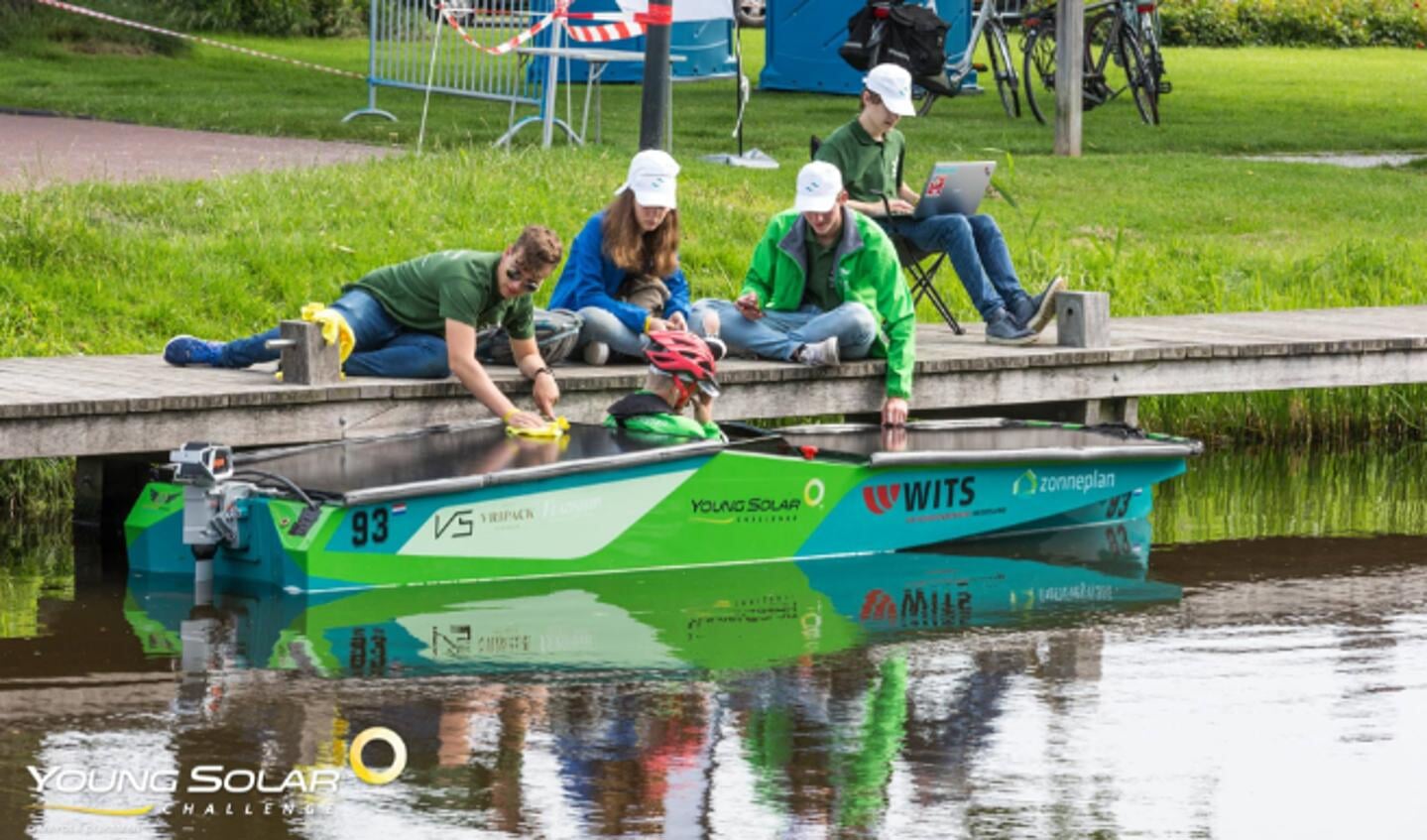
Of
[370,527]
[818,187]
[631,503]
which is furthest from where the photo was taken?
[818,187]

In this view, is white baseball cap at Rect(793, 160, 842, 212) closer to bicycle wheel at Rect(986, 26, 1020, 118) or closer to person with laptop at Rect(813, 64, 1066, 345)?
person with laptop at Rect(813, 64, 1066, 345)

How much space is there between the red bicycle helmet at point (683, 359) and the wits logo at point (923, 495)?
95 centimetres

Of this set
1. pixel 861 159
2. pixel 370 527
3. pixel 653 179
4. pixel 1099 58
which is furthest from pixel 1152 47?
pixel 370 527

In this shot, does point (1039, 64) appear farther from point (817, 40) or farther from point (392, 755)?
point (392, 755)

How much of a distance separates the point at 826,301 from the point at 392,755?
5317 mm

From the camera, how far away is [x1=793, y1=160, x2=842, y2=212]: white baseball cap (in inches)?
478

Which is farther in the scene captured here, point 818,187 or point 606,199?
point 606,199

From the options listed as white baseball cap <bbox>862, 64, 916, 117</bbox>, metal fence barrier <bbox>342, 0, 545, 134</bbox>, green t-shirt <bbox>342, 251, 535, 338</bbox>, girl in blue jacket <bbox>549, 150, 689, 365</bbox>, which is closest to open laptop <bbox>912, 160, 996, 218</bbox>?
white baseball cap <bbox>862, 64, 916, 117</bbox>

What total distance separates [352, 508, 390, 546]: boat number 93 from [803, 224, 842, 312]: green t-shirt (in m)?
3.19

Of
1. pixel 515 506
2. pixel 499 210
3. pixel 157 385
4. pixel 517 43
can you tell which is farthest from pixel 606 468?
pixel 517 43

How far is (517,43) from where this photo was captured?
2031 cm

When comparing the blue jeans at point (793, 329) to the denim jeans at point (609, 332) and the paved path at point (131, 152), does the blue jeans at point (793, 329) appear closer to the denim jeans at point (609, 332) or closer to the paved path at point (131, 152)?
the denim jeans at point (609, 332)

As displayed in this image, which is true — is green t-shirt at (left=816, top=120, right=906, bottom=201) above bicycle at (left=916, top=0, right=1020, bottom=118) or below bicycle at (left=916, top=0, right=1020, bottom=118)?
below

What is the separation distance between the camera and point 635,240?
12.1 metres
